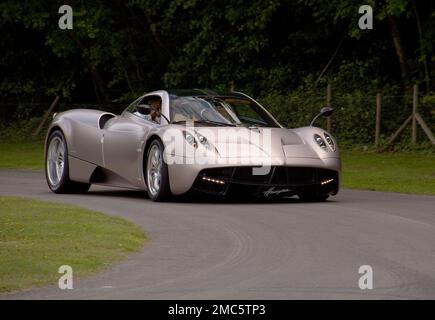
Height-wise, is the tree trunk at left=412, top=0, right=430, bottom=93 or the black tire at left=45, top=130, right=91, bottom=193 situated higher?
the tree trunk at left=412, top=0, right=430, bottom=93

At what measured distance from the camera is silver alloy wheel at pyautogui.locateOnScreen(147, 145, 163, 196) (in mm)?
15284

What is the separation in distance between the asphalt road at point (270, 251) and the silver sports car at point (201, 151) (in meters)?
0.29

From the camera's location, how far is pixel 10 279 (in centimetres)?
855

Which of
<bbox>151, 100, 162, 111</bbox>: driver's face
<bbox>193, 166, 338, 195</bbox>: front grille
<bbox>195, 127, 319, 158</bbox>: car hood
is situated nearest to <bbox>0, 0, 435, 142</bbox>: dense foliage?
<bbox>151, 100, 162, 111</bbox>: driver's face

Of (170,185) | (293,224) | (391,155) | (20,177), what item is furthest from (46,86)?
(293,224)

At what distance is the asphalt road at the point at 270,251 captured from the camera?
8.16 m

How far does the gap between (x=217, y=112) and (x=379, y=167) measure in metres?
9.91

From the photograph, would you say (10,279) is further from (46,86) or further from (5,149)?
(46,86)

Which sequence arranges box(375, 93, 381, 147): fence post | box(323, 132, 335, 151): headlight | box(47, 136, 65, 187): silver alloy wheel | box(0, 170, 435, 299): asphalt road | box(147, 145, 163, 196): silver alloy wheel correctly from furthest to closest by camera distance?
box(375, 93, 381, 147): fence post → box(47, 136, 65, 187): silver alloy wheel → box(323, 132, 335, 151): headlight → box(147, 145, 163, 196): silver alloy wheel → box(0, 170, 435, 299): asphalt road

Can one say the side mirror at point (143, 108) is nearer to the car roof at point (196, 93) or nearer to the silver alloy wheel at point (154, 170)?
the silver alloy wheel at point (154, 170)

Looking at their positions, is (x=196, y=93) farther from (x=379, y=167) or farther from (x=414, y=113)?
(x=414, y=113)

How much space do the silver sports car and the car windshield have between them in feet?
0.04

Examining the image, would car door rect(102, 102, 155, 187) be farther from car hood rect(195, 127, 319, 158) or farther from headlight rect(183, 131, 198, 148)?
car hood rect(195, 127, 319, 158)

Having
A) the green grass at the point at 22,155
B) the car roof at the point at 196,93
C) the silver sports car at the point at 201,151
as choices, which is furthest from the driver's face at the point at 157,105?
the green grass at the point at 22,155
